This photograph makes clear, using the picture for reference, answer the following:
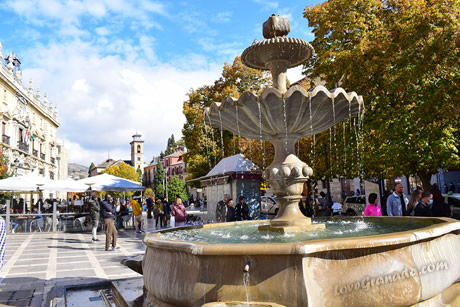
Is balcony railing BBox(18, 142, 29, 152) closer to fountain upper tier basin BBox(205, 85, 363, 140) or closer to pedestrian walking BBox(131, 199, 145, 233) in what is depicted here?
pedestrian walking BBox(131, 199, 145, 233)

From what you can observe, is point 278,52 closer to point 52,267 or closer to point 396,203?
point 396,203

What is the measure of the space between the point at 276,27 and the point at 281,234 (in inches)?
138

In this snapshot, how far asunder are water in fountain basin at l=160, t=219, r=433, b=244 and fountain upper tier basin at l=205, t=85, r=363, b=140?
1.67 m

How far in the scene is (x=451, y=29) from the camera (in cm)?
1127

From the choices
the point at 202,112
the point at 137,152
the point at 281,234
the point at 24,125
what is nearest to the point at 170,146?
the point at 137,152

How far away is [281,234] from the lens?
5.25 m

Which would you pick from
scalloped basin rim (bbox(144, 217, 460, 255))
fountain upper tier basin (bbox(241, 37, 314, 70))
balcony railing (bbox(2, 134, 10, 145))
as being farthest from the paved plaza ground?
balcony railing (bbox(2, 134, 10, 145))

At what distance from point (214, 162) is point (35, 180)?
12824 mm

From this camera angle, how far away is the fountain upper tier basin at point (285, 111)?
514 cm

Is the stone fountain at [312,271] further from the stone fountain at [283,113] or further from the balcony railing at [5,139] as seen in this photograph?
the balcony railing at [5,139]

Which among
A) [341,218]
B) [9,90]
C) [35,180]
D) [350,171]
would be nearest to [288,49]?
[341,218]

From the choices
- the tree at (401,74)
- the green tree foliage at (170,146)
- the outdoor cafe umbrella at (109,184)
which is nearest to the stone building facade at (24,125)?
the outdoor cafe umbrella at (109,184)

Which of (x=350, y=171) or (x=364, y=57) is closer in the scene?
(x=364, y=57)

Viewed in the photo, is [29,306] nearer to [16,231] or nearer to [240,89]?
[16,231]
